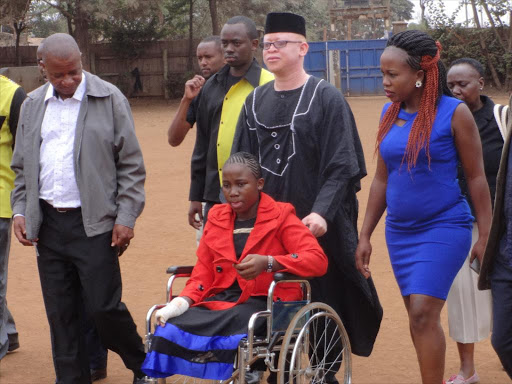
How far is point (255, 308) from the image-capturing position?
172 inches

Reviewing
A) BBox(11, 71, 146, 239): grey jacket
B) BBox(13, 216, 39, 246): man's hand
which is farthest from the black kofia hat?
BBox(13, 216, 39, 246): man's hand

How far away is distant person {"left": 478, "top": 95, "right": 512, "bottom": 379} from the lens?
12.1ft

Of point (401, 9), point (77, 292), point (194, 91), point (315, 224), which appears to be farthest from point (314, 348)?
point (401, 9)

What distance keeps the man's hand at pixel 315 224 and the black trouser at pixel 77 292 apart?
1.18 meters

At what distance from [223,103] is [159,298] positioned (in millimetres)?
2319

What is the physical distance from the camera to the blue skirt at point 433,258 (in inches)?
166

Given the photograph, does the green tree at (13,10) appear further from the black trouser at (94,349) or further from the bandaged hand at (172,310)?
the bandaged hand at (172,310)

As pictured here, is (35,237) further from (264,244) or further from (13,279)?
(13,279)

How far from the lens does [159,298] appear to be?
7.26 m

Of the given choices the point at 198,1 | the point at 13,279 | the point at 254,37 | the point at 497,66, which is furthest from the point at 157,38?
the point at 254,37

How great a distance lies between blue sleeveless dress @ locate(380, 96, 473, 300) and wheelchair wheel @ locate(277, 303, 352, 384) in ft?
1.62

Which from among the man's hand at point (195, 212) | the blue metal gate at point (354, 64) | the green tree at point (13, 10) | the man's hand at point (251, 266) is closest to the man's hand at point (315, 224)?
the man's hand at point (251, 266)

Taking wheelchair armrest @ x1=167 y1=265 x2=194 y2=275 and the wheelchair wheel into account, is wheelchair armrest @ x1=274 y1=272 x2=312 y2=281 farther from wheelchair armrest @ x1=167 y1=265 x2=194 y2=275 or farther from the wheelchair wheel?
wheelchair armrest @ x1=167 y1=265 x2=194 y2=275

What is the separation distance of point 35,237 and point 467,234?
2.41 meters
